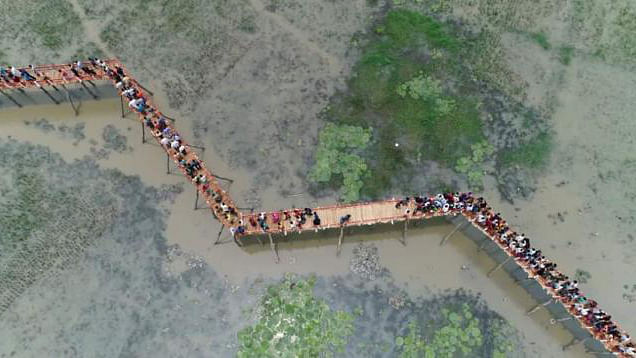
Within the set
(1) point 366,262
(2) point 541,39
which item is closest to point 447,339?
(1) point 366,262

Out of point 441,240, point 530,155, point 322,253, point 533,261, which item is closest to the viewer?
point 533,261

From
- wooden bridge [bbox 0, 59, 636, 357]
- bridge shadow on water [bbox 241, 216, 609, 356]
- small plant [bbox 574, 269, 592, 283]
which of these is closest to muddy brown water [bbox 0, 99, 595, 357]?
bridge shadow on water [bbox 241, 216, 609, 356]

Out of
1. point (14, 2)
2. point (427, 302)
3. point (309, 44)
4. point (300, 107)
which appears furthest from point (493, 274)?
point (14, 2)

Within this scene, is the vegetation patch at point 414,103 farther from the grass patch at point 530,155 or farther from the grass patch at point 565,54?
the grass patch at point 565,54

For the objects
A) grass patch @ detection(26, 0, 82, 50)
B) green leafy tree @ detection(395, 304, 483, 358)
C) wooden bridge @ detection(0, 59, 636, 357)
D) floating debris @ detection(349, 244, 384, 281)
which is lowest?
green leafy tree @ detection(395, 304, 483, 358)

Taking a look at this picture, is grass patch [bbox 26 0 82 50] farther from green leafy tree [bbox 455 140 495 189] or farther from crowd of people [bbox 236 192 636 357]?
green leafy tree [bbox 455 140 495 189]

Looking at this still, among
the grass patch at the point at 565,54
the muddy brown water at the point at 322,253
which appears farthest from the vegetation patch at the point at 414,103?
the grass patch at the point at 565,54

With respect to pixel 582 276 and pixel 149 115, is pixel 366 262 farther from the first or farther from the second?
pixel 149 115
